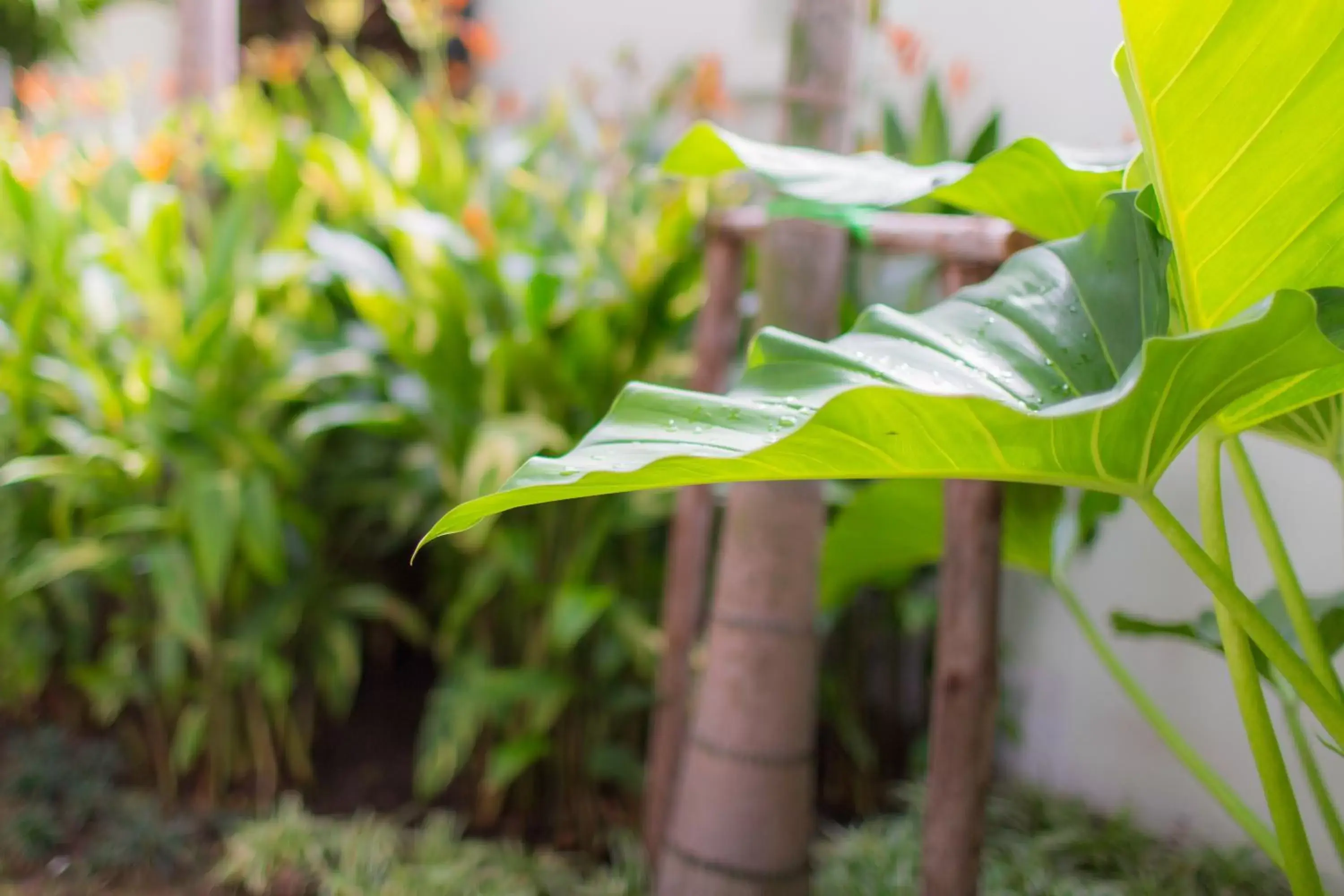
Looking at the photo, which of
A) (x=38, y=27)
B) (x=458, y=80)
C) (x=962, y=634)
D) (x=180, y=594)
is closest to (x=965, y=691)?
(x=962, y=634)

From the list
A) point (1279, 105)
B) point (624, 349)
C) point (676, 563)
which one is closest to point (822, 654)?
point (676, 563)

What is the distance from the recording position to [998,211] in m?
0.84

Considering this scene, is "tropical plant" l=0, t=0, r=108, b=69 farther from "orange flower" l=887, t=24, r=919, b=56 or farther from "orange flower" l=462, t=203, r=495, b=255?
"orange flower" l=887, t=24, r=919, b=56

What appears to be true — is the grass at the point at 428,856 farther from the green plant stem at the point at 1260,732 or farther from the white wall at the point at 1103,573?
the green plant stem at the point at 1260,732

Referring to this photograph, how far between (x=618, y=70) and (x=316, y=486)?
1.60m

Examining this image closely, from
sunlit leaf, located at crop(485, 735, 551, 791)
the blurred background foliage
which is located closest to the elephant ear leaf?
the blurred background foliage

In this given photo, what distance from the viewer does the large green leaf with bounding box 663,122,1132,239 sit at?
764 millimetres

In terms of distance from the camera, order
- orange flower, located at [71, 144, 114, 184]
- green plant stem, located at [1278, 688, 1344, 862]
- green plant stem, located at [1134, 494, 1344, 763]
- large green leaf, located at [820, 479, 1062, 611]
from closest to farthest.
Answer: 1. green plant stem, located at [1134, 494, 1344, 763]
2. green plant stem, located at [1278, 688, 1344, 862]
3. large green leaf, located at [820, 479, 1062, 611]
4. orange flower, located at [71, 144, 114, 184]

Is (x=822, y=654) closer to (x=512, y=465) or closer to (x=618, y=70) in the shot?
(x=512, y=465)

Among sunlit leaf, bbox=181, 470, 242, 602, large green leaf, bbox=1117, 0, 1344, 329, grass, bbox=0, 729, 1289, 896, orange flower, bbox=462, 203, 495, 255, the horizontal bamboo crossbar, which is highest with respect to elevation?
orange flower, bbox=462, 203, 495, 255

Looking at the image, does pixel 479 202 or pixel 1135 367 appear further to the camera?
pixel 479 202

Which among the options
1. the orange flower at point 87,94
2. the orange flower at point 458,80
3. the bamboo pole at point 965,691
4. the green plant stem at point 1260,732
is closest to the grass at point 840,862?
the bamboo pole at point 965,691

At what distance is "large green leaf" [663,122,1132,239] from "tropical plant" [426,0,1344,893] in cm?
11

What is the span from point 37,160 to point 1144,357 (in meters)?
2.12
